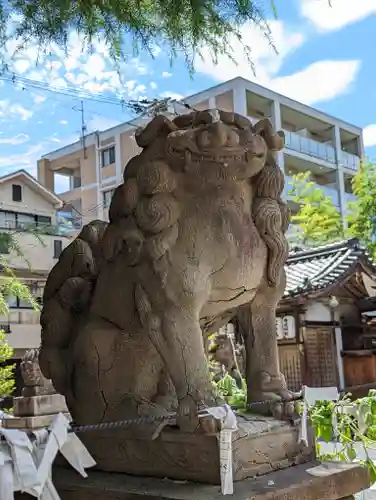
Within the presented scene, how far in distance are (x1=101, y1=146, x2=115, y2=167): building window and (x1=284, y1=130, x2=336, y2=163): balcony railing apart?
20.3ft

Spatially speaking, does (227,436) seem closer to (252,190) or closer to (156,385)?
(156,385)

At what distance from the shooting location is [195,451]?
1.93 m

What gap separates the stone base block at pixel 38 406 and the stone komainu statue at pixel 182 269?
5.95 m

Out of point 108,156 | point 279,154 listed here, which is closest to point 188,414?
point 279,154

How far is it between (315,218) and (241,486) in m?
17.4

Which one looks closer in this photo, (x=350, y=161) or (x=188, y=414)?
(x=188, y=414)

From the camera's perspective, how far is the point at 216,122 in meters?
2.09

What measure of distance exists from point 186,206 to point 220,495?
1.00 m

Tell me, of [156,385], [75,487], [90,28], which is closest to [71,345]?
[156,385]

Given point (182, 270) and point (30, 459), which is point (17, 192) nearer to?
point (182, 270)

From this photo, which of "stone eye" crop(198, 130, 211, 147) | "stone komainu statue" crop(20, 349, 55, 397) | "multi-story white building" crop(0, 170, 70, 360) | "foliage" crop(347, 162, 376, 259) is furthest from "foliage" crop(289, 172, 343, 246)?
"stone eye" crop(198, 130, 211, 147)

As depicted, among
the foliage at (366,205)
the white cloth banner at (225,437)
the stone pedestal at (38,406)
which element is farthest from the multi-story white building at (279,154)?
the white cloth banner at (225,437)

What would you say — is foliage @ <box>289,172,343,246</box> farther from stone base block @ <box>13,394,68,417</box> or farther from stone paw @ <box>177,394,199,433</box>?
stone paw @ <box>177,394,199,433</box>

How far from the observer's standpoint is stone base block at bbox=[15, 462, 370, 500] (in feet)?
6.04
